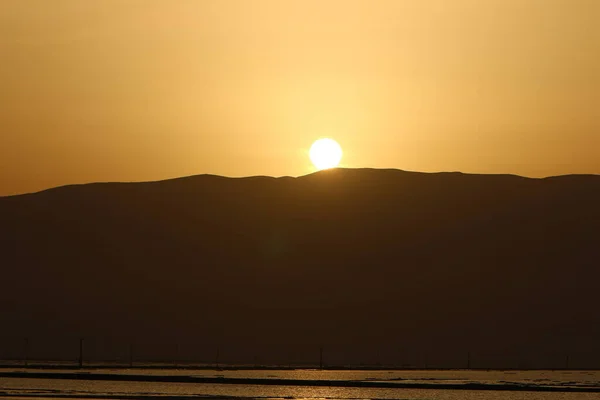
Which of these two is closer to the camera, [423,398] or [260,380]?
[423,398]

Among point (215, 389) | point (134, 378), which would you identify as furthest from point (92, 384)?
point (215, 389)

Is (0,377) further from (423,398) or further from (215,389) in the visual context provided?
(423,398)

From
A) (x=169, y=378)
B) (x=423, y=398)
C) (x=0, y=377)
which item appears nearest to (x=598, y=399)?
(x=423, y=398)

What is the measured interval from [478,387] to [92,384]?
94.1ft

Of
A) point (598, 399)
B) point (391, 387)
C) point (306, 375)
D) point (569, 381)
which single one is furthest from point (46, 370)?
point (598, 399)

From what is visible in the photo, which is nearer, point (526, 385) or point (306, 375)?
point (526, 385)

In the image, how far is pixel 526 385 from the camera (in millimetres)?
105375

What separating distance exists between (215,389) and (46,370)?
29.9 meters

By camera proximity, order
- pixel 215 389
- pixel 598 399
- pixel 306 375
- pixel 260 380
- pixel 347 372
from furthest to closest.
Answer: pixel 347 372, pixel 306 375, pixel 260 380, pixel 215 389, pixel 598 399

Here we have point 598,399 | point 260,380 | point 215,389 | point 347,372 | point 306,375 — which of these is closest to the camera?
point 598,399

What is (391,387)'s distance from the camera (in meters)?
102

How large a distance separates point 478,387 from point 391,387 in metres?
6.19

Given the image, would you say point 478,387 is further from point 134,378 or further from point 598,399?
point 134,378

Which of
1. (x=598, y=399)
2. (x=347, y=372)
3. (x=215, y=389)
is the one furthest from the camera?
(x=347, y=372)
